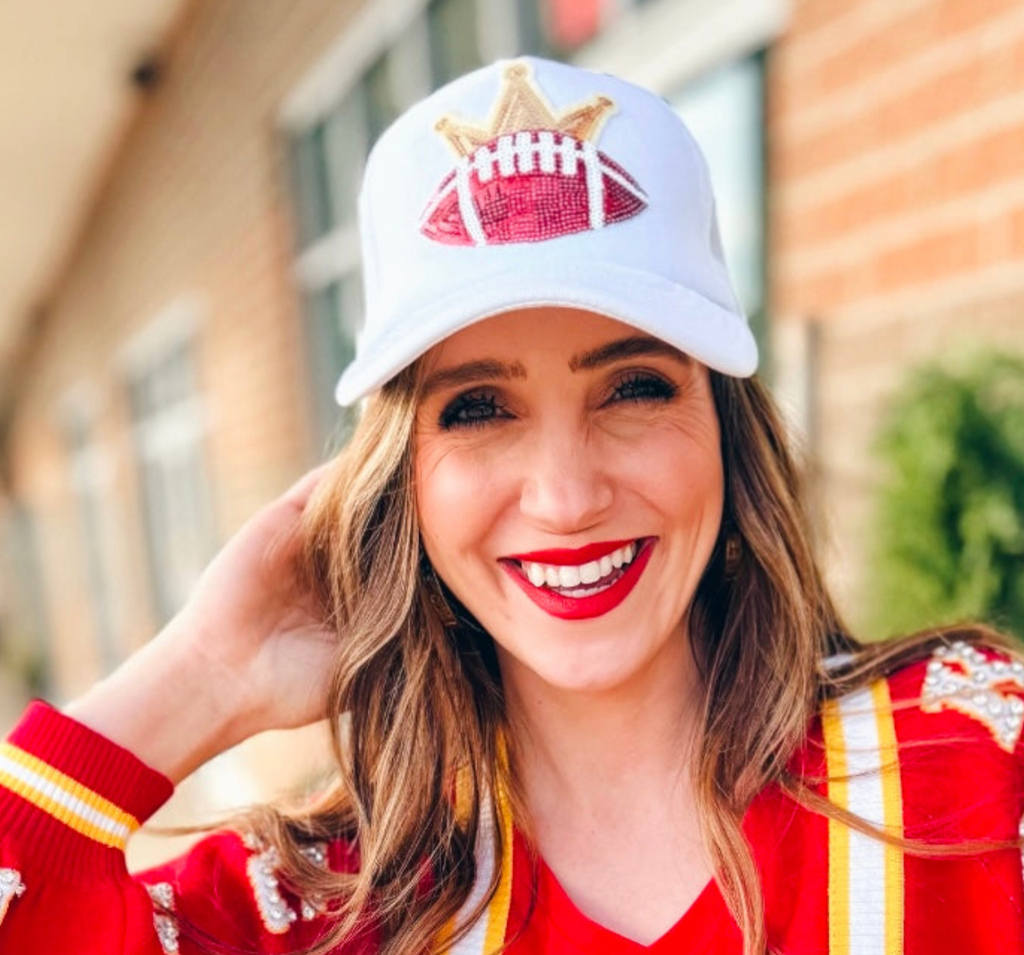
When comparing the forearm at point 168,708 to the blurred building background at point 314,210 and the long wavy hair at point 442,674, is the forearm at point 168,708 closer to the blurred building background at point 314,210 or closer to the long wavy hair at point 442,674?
the long wavy hair at point 442,674

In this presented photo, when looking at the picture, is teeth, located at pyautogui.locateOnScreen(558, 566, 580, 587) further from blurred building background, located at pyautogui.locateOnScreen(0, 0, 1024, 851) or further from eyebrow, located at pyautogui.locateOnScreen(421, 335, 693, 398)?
blurred building background, located at pyautogui.locateOnScreen(0, 0, 1024, 851)

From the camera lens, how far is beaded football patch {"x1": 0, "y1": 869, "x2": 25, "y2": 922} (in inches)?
51.1

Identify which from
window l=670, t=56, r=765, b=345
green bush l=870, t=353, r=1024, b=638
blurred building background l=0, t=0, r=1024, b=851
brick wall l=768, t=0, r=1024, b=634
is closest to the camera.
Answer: green bush l=870, t=353, r=1024, b=638

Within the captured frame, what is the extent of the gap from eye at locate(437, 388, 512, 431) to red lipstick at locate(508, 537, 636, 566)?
0.18m

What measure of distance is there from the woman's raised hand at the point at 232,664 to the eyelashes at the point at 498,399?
0.34m

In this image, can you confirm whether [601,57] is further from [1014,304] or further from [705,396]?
[705,396]

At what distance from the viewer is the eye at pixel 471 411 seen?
4.46 feet

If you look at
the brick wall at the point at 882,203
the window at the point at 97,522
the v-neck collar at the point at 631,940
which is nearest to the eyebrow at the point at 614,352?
the v-neck collar at the point at 631,940

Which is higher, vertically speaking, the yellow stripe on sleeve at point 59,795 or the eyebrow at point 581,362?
the eyebrow at point 581,362

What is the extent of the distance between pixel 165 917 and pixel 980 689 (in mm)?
1072

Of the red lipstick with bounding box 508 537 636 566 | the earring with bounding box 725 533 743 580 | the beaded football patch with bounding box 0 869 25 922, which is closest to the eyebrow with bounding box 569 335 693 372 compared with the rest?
the red lipstick with bounding box 508 537 636 566

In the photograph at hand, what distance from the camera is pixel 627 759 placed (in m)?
1.51

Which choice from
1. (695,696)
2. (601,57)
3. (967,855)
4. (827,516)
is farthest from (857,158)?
(967,855)

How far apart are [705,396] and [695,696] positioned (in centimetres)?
44
